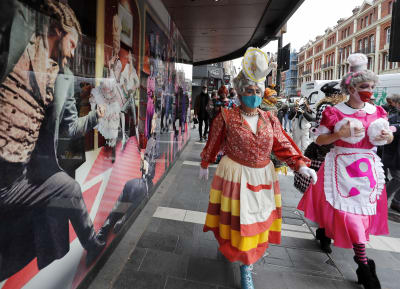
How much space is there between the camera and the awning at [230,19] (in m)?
3.90

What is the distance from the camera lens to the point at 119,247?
263cm

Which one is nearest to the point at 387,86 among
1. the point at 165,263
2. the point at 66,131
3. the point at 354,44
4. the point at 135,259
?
the point at 165,263

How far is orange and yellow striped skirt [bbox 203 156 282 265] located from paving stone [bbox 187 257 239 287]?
0.29 metres

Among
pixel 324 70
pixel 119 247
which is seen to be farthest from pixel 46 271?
pixel 324 70

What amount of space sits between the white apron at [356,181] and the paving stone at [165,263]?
146 cm

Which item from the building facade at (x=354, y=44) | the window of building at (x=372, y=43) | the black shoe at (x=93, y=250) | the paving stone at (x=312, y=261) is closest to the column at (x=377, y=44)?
the building facade at (x=354, y=44)

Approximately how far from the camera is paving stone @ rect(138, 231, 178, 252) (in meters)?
2.68

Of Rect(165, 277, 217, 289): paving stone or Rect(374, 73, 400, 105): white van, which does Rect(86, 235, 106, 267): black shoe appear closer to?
Rect(165, 277, 217, 289): paving stone

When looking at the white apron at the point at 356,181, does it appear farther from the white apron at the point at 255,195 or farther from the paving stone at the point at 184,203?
the paving stone at the point at 184,203

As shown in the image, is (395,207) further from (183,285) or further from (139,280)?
(139,280)

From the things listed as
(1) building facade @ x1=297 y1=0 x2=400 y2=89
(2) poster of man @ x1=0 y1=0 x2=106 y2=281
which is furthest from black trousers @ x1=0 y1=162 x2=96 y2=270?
(1) building facade @ x1=297 y1=0 x2=400 y2=89

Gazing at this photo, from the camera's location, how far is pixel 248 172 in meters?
2.06

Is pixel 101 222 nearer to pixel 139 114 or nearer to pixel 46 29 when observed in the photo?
pixel 139 114

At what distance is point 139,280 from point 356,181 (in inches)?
79.5
